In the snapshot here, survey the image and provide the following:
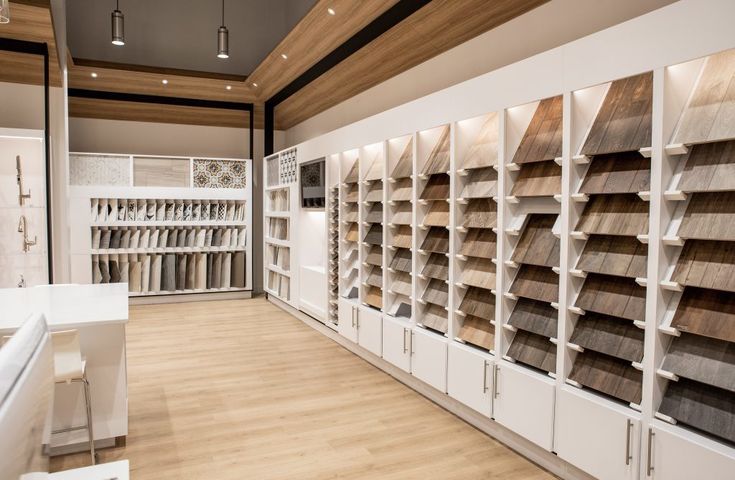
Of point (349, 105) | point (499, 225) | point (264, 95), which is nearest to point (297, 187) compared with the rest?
point (349, 105)

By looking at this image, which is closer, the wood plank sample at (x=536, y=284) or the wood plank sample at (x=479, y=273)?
the wood plank sample at (x=536, y=284)

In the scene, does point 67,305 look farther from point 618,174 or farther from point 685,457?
point 685,457

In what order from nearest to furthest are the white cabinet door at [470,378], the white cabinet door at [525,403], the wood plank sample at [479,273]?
1. the white cabinet door at [525,403]
2. the white cabinet door at [470,378]
3. the wood plank sample at [479,273]

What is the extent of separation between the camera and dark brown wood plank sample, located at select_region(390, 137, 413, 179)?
168 inches

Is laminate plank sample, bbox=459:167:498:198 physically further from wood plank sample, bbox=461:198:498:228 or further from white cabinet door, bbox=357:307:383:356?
white cabinet door, bbox=357:307:383:356

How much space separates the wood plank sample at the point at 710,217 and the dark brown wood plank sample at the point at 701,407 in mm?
644

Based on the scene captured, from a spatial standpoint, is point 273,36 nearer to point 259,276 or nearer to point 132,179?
point 132,179

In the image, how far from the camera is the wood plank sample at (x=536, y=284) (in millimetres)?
2920

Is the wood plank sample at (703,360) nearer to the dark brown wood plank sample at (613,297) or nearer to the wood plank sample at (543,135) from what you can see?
the dark brown wood plank sample at (613,297)

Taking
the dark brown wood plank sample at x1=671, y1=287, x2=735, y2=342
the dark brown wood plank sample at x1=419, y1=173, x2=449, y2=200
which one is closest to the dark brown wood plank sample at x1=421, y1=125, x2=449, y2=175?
the dark brown wood plank sample at x1=419, y1=173, x2=449, y2=200

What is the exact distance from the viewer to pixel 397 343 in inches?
172

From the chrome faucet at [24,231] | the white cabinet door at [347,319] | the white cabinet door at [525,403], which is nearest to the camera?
the white cabinet door at [525,403]

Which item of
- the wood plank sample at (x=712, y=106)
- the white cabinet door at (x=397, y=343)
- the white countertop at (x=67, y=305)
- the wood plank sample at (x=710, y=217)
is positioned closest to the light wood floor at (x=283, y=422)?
the white cabinet door at (x=397, y=343)

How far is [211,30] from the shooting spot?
8.27m
